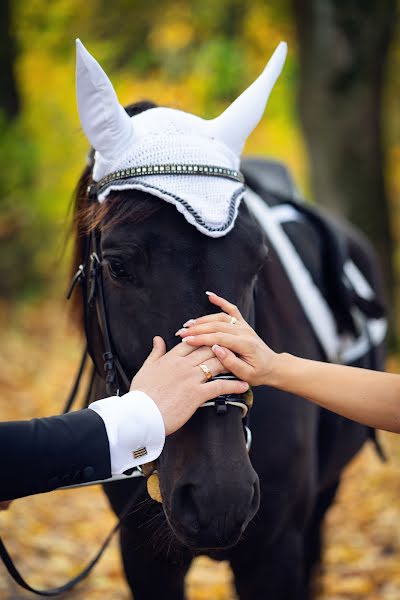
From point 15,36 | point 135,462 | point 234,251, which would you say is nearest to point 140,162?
point 234,251

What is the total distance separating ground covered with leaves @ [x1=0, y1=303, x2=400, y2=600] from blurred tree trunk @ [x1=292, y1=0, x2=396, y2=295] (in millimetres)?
2885

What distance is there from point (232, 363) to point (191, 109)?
13.5 ft

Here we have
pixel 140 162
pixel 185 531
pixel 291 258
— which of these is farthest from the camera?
pixel 291 258

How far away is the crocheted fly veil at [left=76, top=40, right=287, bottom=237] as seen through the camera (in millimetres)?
2020

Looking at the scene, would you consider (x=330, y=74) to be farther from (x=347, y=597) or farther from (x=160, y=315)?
(x=160, y=315)

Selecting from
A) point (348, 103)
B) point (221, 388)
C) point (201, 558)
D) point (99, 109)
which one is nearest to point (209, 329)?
point (221, 388)

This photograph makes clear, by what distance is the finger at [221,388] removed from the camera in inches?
71.1

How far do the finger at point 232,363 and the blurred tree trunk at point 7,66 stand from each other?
952 centimetres

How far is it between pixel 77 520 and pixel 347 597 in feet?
6.70

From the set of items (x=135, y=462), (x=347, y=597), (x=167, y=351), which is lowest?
(x=347, y=597)

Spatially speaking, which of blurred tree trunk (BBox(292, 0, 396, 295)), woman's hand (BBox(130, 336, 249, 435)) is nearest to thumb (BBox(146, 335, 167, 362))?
woman's hand (BBox(130, 336, 249, 435))

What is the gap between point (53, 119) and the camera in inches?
436

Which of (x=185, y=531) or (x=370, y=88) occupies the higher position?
(x=370, y=88)

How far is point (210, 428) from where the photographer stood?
1848mm
